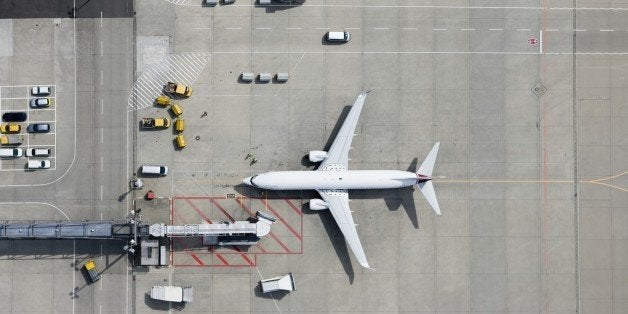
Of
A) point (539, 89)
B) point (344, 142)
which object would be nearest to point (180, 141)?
point (344, 142)

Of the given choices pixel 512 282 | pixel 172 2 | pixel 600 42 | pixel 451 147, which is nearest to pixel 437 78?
pixel 451 147

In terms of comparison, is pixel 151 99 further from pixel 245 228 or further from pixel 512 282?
pixel 512 282

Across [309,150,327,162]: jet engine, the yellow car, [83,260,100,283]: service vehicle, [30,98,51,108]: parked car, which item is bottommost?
[83,260,100,283]: service vehicle

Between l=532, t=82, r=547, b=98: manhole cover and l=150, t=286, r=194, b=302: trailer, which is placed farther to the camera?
l=532, t=82, r=547, b=98: manhole cover

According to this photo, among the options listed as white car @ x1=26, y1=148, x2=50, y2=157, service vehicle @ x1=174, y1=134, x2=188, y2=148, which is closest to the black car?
white car @ x1=26, y1=148, x2=50, y2=157

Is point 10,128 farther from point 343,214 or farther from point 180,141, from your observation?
point 343,214

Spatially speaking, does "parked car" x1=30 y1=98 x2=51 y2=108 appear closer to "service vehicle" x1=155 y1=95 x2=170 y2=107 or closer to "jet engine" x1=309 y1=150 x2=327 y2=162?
"service vehicle" x1=155 y1=95 x2=170 y2=107
